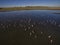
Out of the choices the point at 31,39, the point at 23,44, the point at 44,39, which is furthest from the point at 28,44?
the point at 44,39

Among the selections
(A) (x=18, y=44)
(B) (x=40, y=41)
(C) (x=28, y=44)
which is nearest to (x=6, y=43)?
(A) (x=18, y=44)

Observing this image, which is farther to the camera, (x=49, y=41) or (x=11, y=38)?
(x=11, y=38)

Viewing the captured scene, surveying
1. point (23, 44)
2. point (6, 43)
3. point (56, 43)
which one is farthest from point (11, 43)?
point (56, 43)

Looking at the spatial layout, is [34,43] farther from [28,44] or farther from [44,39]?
[44,39]

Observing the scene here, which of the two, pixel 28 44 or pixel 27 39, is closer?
pixel 28 44

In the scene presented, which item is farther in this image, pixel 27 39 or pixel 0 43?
pixel 27 39

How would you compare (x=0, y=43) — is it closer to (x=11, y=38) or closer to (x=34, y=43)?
(x=11, y=38)

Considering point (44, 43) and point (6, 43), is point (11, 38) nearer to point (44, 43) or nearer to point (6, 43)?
point (6, 43)
